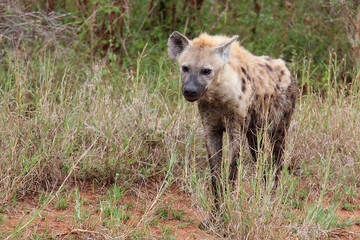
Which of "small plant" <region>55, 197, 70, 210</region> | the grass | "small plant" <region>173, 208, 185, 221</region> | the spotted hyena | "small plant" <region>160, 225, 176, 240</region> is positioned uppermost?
the spotted hyena

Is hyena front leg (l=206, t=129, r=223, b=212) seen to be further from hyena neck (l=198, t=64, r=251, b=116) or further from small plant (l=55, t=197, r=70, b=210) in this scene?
small plant (l=55, t=197, r=70, b=210)

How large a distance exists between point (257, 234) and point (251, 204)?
0.61ft

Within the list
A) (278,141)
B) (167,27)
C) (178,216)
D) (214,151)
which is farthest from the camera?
(167,27)

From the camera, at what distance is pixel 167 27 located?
7.21 metres

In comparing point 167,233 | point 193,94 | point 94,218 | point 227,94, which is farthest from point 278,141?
point 94,218

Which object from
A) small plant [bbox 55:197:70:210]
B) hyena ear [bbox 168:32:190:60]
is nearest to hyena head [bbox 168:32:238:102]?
hyena ear [bbox 168:32:190:60]

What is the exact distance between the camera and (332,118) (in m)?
5.07

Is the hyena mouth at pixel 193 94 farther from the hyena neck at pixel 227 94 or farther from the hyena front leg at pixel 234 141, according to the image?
the hyena front leg at pixel 234 141

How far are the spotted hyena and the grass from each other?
0.22 m

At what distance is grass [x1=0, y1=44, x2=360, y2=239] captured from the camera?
3.50 m

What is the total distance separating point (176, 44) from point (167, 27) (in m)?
3.22

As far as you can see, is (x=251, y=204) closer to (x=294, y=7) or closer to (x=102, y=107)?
(x=102, y=107)

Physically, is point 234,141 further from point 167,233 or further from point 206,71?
point 167,233

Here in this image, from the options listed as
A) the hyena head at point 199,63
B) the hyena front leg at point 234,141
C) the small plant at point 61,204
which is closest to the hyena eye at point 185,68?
the hyena head at point 199,63
